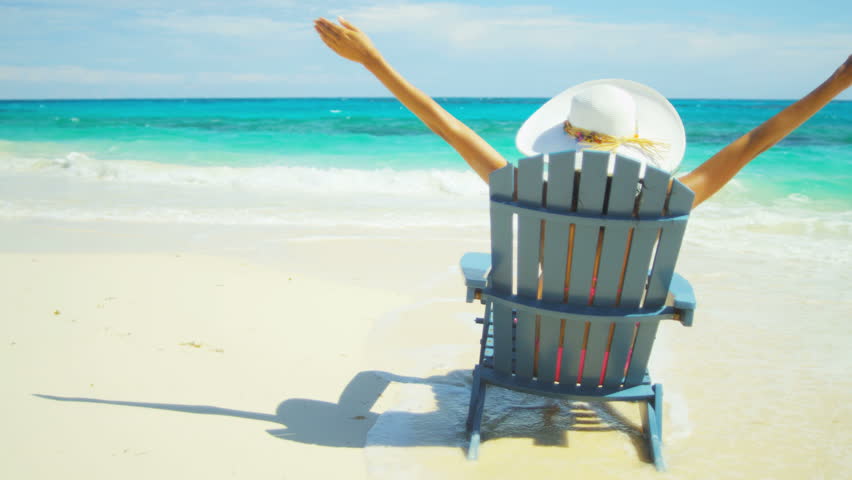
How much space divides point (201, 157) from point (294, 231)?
1207cm

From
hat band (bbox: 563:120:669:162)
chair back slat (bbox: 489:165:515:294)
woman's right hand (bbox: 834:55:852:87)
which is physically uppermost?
woman's right hand (bbox: 834:55:852:87)

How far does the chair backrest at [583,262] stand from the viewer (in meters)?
2.28

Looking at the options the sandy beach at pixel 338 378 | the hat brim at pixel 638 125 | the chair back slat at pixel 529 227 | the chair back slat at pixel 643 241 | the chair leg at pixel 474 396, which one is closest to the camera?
the chair back slat at pixel 643 241

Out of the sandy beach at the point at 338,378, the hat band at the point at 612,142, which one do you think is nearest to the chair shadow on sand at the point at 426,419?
the sandy beach at the point at 338,378

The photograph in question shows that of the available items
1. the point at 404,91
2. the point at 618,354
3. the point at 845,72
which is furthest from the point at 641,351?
the point at 404,91

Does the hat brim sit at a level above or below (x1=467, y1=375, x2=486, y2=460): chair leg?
above

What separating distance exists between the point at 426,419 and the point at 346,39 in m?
1.74

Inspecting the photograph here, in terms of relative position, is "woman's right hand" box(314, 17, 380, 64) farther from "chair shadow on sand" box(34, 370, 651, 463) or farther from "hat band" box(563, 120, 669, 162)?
"chair shadow on sand" box(34, 370, 651, 463)

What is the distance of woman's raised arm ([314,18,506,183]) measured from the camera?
245 cm

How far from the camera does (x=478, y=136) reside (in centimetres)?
246

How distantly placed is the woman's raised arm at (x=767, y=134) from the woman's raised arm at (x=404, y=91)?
78 centimetres

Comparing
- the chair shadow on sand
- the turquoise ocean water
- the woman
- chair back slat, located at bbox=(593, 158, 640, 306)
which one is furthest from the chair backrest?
the turquoise ocean water

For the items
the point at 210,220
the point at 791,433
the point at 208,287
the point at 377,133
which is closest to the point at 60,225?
the point at 210,220

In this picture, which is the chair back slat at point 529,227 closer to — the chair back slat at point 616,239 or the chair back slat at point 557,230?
the chair back slat at point 557,230
